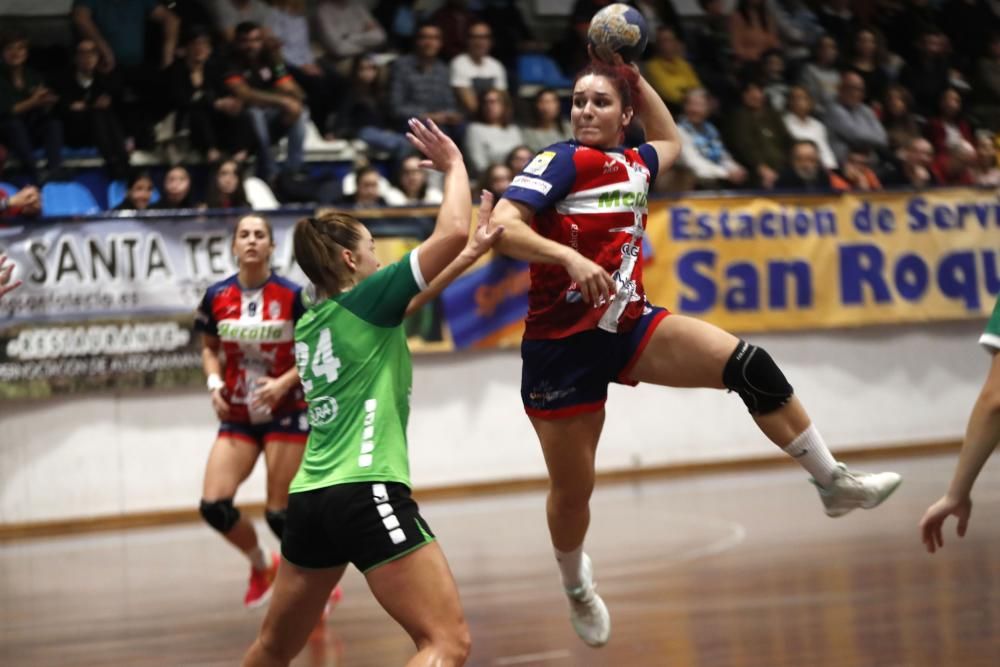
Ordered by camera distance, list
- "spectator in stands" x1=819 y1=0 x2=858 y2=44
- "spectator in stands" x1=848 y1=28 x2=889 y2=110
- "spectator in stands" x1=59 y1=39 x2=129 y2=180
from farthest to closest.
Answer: "spectator in stands" x1=819 y1=0 x2=858 y2=44
"spectator in stands" x1=848 y1=28 x2=889 y2=110
"spectator in stands" x1=59 y1=39 x2=129 y2=180

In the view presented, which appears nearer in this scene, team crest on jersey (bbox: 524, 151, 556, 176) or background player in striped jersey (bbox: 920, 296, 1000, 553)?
background player in striped jersey (bbox: 920, 296, 1000, 553)

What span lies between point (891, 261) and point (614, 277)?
8.16 m

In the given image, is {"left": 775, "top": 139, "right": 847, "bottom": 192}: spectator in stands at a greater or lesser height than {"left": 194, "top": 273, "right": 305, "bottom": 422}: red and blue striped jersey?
lesser

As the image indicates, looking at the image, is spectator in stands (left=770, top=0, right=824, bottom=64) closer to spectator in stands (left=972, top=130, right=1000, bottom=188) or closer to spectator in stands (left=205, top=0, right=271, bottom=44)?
spectator in stands (left=972, top=130, right=1000, bottom=188)

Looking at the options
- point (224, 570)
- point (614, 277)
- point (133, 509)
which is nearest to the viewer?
point (614, 277)

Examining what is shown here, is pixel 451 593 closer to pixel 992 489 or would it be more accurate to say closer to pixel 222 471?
pixel 222 471

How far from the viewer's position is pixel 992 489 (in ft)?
31.0

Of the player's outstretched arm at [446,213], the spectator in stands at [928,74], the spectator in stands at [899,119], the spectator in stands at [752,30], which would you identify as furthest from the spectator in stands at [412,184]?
the player's outstretched arm at [446,213]

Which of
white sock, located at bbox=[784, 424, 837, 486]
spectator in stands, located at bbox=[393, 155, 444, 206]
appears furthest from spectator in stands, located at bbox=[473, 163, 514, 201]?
white sock, located at bbox=[784, 424, 837, 486]

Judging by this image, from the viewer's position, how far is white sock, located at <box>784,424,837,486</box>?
4555mm

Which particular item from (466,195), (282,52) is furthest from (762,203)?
(466,195)

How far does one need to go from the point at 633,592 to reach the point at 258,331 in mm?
2175

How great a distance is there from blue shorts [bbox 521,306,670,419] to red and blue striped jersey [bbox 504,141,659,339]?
4 centimetres

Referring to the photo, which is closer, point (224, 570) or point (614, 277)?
point (614, 277)
